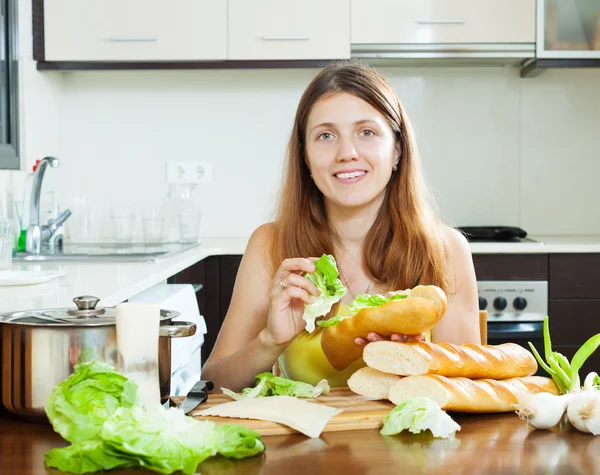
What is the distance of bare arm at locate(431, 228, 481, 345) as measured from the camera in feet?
A: 5.61

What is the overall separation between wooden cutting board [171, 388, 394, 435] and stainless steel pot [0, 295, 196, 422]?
0.11 metres

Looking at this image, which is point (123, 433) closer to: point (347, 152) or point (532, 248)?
point (347, 152)

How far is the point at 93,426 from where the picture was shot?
0.84 meters

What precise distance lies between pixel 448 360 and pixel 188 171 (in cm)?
277

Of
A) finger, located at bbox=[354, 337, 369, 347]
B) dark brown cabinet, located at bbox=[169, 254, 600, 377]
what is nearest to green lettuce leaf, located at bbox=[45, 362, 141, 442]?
finger, located at bbox=[354, 337, 369, 347]

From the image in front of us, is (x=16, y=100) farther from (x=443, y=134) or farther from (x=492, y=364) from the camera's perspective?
(x=492, y=364)

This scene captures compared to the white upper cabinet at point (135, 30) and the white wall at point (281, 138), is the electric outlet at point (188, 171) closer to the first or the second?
the white wall at point (281, 138)

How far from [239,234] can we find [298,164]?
188 cm

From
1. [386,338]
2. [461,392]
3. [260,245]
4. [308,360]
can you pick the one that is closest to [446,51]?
[260,245]

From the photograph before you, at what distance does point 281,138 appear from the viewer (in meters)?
3.71

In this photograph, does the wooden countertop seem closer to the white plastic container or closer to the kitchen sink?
the white plastic container

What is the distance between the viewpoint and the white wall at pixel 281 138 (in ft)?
12.0

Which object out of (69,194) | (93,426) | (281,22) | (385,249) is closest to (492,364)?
(93,426)

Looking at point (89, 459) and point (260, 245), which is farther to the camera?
point (260, 245)
